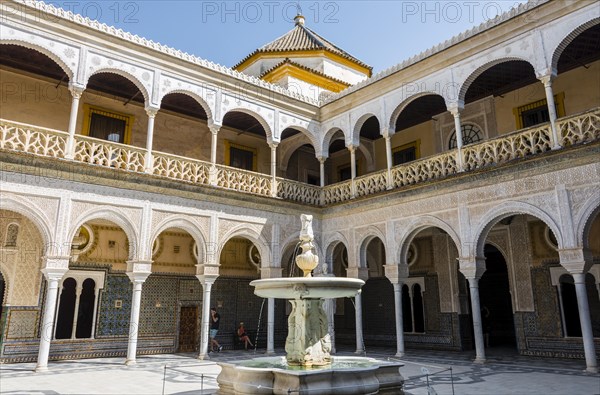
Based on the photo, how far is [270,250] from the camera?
12.0 m

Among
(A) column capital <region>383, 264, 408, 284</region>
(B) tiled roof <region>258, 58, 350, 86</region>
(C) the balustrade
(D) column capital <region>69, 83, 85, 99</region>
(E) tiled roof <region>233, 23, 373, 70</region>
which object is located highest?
(E) tiled roof <region>233, 23, 373, 70</region>

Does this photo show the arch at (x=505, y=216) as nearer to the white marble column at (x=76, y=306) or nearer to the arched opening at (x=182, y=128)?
the arched opening at (x=182, y=128)

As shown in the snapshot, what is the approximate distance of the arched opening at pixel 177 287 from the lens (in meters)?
12.2

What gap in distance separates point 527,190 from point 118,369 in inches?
332

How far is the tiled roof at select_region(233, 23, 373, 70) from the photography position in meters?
16.8

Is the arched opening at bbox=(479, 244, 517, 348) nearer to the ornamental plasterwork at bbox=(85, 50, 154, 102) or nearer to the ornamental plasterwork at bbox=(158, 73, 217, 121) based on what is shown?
the ornamental plasterwork at bbox=(158, 73, 217, 121)

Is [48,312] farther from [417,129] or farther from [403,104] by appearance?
[417,129]

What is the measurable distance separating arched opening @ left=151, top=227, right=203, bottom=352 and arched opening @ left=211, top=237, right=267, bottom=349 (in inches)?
25.7

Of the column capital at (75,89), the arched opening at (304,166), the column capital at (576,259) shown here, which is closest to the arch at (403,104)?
the arched opening at (304,166)

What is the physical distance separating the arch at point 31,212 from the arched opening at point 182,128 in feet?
13.6

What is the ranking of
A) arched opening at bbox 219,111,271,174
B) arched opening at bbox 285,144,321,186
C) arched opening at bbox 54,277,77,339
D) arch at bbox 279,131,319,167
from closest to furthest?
1. arched opening at bbox 54,277,77,339
2. arched opening at bbox 219,111,271,174
3. arch at bbox 279,131,319,167
4. arched opening at bbox 285,144,321,186

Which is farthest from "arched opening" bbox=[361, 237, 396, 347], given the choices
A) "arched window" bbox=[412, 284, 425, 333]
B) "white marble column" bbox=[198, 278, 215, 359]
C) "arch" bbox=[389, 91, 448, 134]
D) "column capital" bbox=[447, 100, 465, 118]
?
"white marble column" bbox=[198, 278, 215, 359]

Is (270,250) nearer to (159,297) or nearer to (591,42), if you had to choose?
(159,297)

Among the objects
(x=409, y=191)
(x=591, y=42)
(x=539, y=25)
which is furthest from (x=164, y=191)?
(x=591, y=42)
